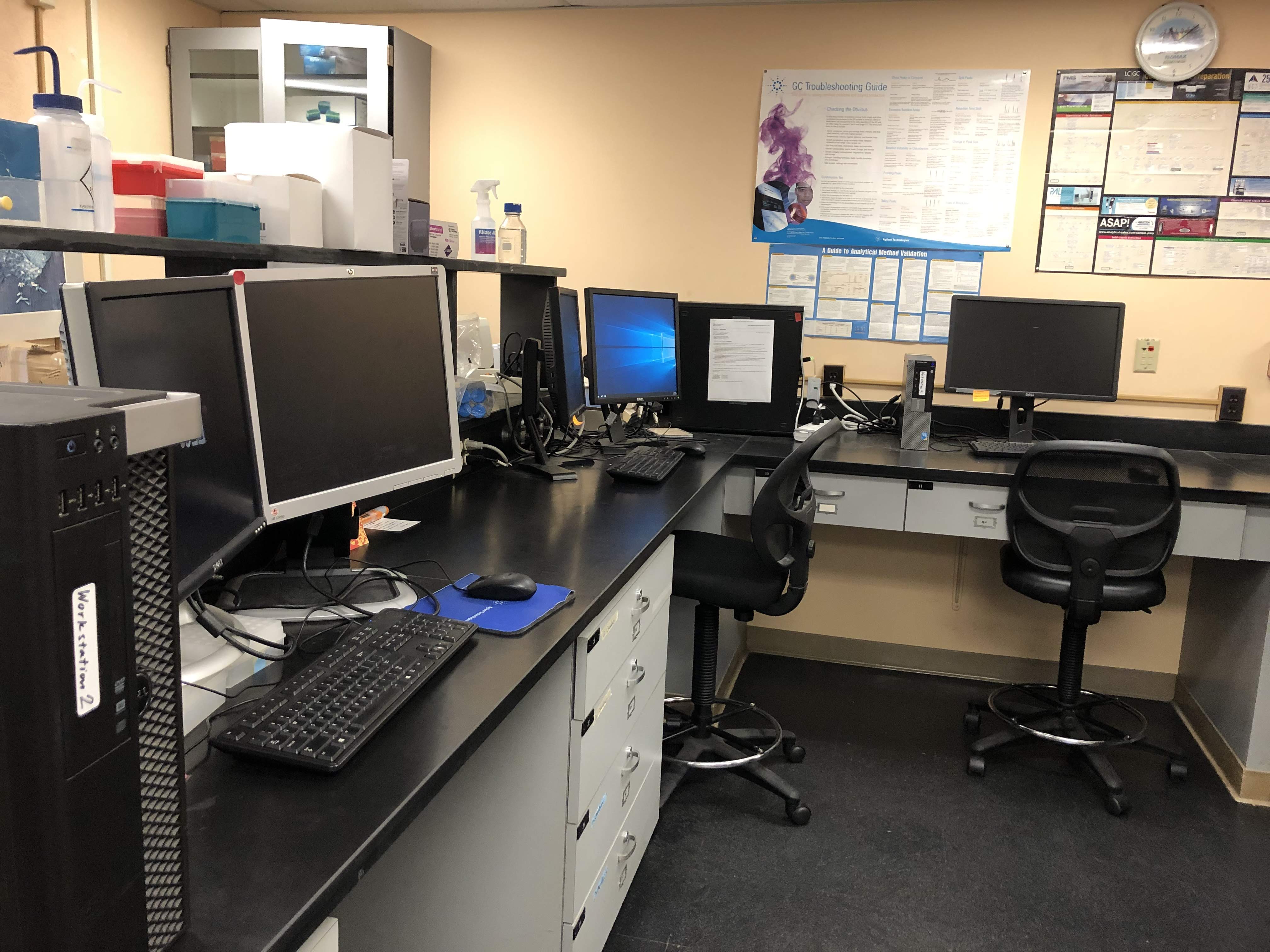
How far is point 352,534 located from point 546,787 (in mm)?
542

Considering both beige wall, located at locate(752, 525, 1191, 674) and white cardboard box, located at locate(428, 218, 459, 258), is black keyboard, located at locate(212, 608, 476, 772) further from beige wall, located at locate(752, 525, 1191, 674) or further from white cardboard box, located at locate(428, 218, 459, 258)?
beige wall, located at locate(752, 525, 1191, 674)

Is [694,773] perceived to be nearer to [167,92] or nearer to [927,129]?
[927,129]

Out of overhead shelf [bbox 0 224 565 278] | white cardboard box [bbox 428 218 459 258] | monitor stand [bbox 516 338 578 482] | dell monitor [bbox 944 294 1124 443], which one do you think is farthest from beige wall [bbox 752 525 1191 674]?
overhead shelf [bbox 0 224 565 278]

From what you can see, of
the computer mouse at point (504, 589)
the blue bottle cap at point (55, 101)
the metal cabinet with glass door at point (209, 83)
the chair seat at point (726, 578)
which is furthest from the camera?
the metal cabinet with glass door at point (209, 83)

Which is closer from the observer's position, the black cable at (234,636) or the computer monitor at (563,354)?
the black cable at (234,636)

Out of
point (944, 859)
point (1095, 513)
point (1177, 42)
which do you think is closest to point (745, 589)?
point (944, 859)

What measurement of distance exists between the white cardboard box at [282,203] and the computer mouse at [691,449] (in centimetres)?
142

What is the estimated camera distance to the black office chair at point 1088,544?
252 centimetres

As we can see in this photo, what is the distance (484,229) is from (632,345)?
2.04 ft

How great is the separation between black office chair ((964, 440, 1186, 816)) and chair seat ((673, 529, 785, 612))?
2.54ft

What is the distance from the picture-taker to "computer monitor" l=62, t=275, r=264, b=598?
0.97 meters

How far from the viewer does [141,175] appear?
148 cm

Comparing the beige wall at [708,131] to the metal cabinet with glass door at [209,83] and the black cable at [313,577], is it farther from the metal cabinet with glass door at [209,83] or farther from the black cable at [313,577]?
the black cable at [313,577]

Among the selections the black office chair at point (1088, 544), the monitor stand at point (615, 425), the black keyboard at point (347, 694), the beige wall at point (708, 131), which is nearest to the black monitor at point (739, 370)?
the beige wall at point (708, 131)
